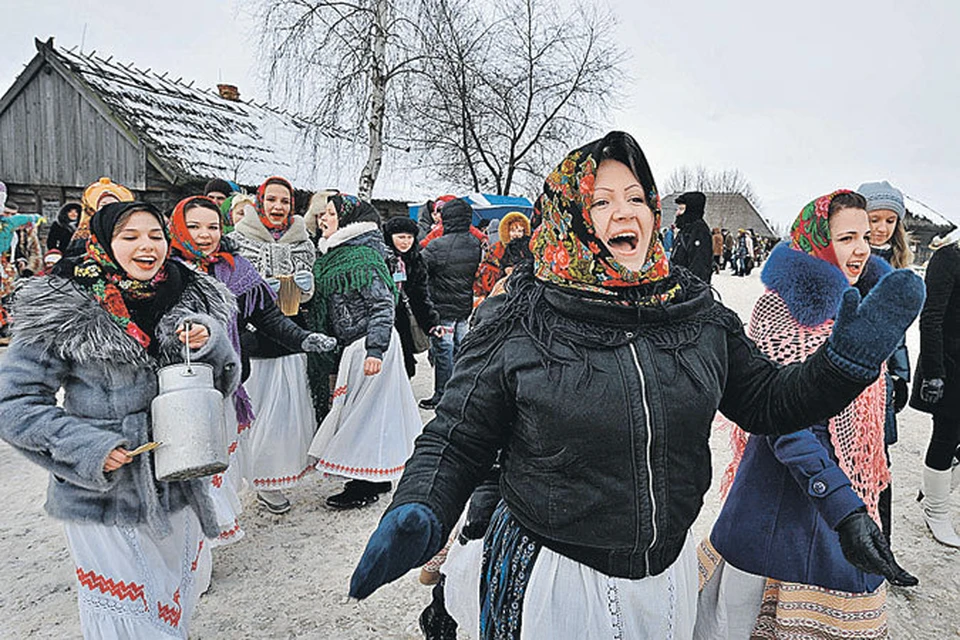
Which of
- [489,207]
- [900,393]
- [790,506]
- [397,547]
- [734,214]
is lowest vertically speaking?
[790,506]

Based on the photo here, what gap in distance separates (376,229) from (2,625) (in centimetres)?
287

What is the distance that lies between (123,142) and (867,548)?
1576 centimetres

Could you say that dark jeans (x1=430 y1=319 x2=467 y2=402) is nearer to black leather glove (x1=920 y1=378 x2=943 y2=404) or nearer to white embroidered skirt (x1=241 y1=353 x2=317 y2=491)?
white embroidered skirt (x1=241 y1=353 x2=317 y2=491)

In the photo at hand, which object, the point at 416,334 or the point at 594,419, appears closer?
the point at 594,419

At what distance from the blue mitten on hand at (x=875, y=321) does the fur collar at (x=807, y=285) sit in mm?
971

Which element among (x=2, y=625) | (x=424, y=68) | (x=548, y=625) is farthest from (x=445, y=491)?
(x=424, y=68)

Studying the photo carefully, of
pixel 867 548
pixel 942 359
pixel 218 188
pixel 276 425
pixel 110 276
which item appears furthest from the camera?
pixel 218 188

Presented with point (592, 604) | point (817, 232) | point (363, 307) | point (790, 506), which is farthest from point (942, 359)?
point (363, 307)

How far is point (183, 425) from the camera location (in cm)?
214

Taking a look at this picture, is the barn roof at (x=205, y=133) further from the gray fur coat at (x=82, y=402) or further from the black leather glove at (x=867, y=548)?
the black leather glove at (x=867, y=548)

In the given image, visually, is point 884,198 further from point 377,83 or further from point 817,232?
point 377,83

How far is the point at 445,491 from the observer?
4.75 ft

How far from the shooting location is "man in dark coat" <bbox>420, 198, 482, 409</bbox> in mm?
6422

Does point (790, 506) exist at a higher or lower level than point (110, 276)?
lower
